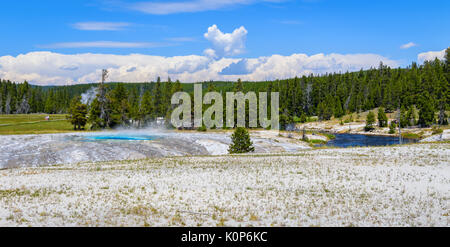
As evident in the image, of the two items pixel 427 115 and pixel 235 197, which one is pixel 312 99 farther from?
pixel 235 197

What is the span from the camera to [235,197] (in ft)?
57.4

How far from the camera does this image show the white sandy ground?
14.1m

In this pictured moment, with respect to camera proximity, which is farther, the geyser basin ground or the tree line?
the tree line

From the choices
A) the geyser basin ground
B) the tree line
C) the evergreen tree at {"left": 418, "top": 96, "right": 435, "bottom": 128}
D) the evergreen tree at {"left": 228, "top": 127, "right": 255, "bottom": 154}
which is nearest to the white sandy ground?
the geyser basin ground

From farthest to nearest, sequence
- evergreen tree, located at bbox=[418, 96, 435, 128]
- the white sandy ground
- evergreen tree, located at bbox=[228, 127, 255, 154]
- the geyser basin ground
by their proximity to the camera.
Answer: evergreen tree, located at bbox=[418, 96, 435, 128] < evergreen tree, located at bbox=[228, 127, 255, 154] < the geyser basin ground < the white sandy ground

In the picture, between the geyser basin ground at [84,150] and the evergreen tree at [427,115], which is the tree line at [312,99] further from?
the geyser basin ground at [84,150]

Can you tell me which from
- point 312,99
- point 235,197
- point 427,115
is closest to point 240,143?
point 235,197

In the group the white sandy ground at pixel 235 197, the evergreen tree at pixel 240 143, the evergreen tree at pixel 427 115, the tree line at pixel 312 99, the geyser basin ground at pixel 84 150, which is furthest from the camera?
the evergreen tree at pixel 427 115

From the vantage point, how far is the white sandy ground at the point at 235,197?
14.1m

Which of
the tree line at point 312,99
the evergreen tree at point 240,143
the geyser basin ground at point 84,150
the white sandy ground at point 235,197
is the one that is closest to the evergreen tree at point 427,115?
the tree line at point 312,99

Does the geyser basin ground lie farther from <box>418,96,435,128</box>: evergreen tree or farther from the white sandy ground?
<box>418,96,435,128</box>: evergreen tree

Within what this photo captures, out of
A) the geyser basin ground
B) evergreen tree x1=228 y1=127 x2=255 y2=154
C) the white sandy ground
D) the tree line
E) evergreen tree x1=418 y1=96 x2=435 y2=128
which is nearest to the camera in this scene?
the white sandy ground
